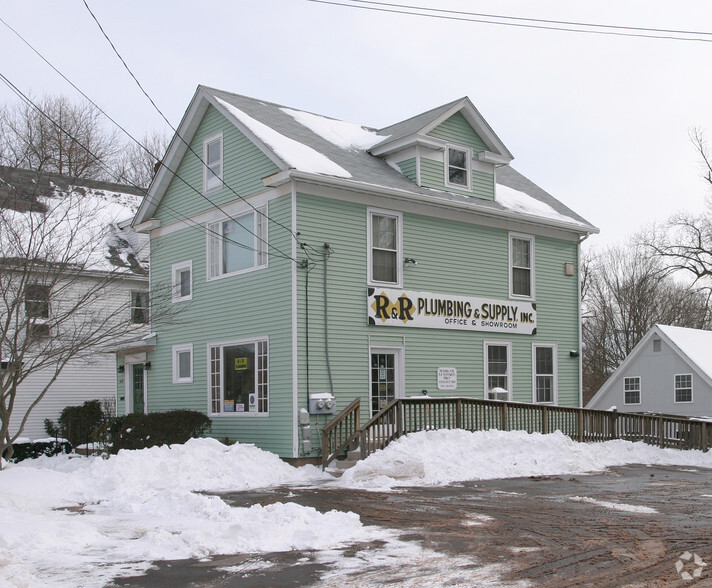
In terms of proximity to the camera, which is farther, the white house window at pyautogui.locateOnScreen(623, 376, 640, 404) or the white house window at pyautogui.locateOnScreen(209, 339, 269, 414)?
the white house window at pyautogui.locateOnScreen(623, 376, 640, 404)

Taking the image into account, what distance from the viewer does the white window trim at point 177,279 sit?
2162 cm

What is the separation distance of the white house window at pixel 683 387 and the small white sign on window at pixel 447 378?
679 inches

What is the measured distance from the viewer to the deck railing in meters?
17.1

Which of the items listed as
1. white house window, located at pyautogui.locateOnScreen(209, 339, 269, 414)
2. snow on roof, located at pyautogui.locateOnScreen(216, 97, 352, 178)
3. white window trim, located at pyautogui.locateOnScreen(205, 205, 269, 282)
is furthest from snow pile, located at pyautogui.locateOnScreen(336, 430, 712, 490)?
snow on roof, located at pyautogui.locateOnScreen(216, 97, 352, 178)

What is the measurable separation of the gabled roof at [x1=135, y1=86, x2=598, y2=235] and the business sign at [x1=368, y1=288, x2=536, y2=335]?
2256 millimetres

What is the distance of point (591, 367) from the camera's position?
52.2 m

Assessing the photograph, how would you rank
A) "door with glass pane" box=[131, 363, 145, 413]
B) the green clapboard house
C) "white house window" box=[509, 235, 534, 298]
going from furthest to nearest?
"door with glass pane" box=[131, 363, 145, 413]
"white house window" box=[509, 235, 534, 298]
the green clapboard house

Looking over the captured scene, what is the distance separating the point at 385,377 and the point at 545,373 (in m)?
5.61

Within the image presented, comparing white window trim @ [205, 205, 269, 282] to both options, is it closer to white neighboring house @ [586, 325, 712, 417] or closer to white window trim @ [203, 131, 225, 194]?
white window trim @ [203, 131, 225, 194]

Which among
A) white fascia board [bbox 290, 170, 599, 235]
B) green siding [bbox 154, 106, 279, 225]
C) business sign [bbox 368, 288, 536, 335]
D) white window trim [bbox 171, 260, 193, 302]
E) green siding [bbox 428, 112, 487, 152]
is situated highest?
green siding [bbox 428, 112, 487, 152]

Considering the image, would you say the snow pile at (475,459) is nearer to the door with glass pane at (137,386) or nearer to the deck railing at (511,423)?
the deck railing at (511,423)

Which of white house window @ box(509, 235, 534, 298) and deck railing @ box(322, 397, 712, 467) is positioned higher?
white house window @ box(509, 235, 534, 298)

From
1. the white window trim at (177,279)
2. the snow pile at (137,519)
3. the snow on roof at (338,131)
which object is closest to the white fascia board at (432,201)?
the snow on roof at (338,131)

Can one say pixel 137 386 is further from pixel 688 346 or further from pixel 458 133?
pixel 688 346
